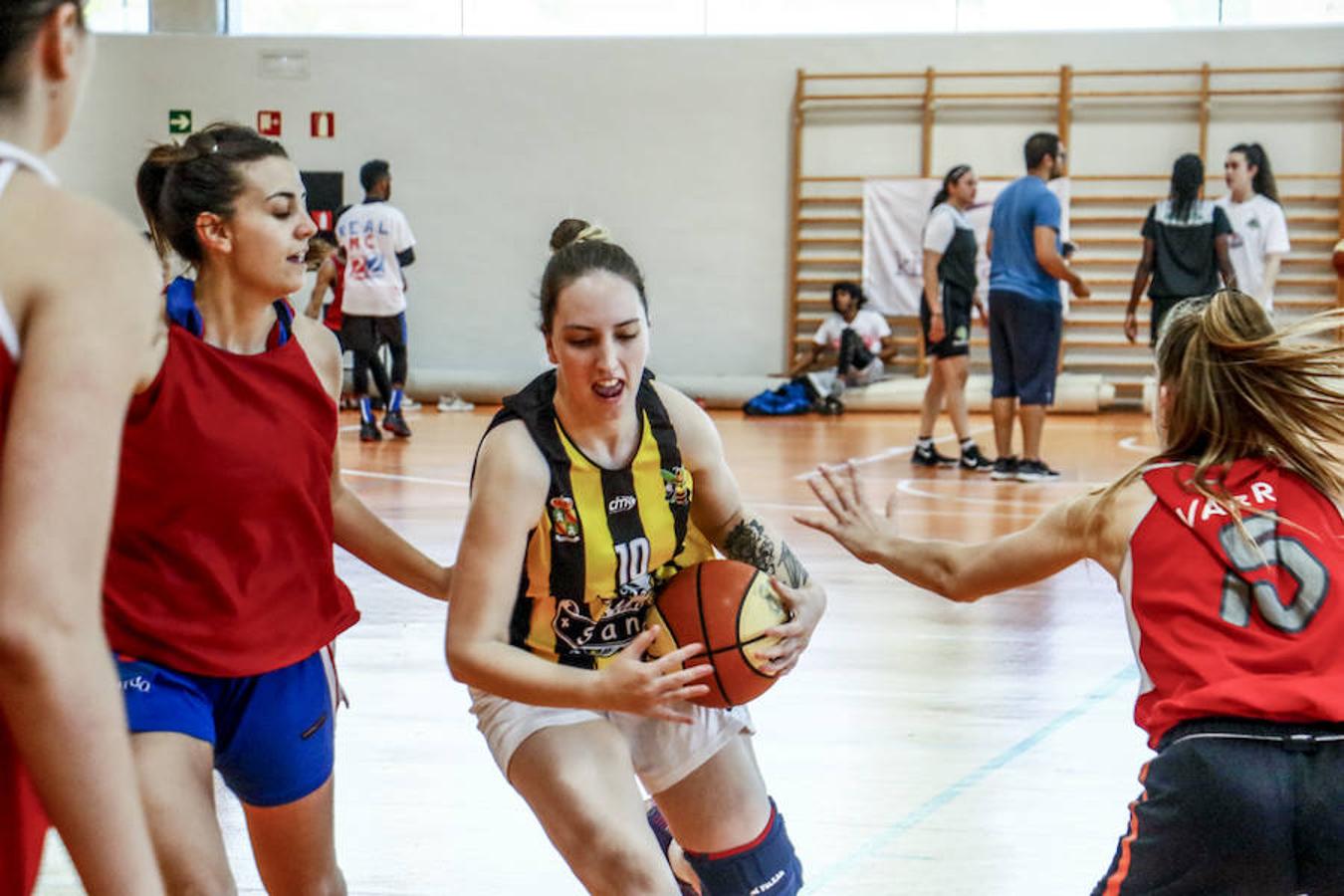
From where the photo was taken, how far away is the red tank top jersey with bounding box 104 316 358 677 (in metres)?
2.17

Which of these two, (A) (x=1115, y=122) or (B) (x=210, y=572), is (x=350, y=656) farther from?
(A) (x=1115, y=122)

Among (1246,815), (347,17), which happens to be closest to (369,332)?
(347,17)

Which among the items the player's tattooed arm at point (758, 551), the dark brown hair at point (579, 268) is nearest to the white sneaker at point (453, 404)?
the player's tattooed arm at point (758, 551)

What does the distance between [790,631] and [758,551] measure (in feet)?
0.83

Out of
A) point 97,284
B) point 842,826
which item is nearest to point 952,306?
point 842,826

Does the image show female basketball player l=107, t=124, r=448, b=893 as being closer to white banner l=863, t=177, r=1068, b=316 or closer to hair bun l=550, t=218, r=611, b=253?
hair bun l=550, t=218, r=611, b=253

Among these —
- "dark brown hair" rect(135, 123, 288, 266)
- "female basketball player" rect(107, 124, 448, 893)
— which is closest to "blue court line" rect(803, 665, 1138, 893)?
"female basketball player" rect(107, 124, 448, 893)

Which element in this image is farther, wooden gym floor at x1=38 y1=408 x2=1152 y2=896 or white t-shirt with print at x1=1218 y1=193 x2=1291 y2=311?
white t-shirt with print at x1=1218 y1=193 x2=1291 y2=311

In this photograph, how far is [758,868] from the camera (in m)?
2.62

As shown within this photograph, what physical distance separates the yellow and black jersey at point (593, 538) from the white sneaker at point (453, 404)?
11391 mm

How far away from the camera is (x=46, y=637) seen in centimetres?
105

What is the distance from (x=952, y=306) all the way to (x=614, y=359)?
23.2 feet

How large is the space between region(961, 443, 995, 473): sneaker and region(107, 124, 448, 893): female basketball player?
706 centimetres

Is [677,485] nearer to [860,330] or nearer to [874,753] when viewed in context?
[874,753]
